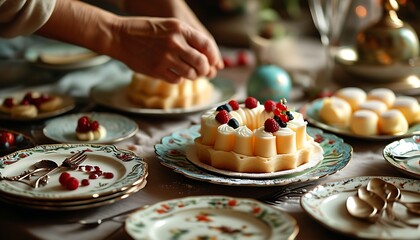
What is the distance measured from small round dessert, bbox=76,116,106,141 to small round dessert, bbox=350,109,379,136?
0.53m

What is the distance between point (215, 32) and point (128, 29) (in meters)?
0.98

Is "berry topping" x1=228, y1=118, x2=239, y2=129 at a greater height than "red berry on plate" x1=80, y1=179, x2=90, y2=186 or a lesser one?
greater

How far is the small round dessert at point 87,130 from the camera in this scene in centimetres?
130

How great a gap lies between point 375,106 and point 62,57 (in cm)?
98

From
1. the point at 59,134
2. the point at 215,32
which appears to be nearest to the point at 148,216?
the point at 59,134

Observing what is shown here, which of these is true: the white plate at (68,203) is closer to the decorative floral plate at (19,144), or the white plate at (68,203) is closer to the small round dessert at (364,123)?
the decorative floral plate at (19,144)

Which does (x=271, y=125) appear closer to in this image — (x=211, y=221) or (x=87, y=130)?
(x=211, y=221)

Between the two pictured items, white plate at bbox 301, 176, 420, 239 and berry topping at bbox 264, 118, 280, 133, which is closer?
white plate at bbox 301, 176, 420, 239

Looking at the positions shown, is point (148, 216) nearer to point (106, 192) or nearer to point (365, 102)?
point (106, 192)

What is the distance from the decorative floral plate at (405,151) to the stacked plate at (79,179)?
450 millimetres

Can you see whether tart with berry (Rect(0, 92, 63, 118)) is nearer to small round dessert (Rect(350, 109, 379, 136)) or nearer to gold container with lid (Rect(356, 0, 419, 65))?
small round dessert (Rect(350, 109, 379, 136))

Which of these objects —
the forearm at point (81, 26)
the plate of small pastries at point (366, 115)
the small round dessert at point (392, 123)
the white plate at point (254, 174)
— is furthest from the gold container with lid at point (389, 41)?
the forearm at point (81, 26)

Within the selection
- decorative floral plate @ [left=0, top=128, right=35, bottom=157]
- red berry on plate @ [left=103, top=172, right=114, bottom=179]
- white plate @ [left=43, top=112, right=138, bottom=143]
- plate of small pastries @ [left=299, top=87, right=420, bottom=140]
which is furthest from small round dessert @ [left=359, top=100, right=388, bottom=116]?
decorative floral plate @ [left=0, top=128, right=35, bottom=157]

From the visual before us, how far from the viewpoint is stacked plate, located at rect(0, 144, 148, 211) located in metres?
0.95
